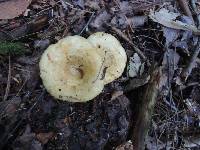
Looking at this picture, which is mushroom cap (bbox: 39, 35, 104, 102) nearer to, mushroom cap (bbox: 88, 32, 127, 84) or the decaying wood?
mushroom cap (bbox: 88, 32, 127, 84)

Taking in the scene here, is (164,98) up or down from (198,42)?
down

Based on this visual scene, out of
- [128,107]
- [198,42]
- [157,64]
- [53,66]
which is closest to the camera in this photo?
[53,66]

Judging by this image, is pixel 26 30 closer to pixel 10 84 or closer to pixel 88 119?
pixel 10 84

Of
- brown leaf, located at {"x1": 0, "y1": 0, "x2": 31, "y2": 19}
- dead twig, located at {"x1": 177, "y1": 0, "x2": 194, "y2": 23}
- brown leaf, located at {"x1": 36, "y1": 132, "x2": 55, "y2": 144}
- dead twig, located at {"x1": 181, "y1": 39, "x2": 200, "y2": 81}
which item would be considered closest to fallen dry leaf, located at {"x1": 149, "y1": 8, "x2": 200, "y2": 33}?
dead twig, located at {"x1": 177, "y1": 0, "x2": 194, "y2": 23}

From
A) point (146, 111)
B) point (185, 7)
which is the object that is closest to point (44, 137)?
point (146, 111)

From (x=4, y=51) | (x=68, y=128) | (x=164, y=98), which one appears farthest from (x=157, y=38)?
(x=4, y=51)

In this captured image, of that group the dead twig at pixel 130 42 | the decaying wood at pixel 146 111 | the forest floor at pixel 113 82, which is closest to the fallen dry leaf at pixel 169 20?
the forest floor at pixel 113 82

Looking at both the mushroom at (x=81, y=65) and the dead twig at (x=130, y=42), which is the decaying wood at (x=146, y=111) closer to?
the dead twig at (x=130, y=42)
